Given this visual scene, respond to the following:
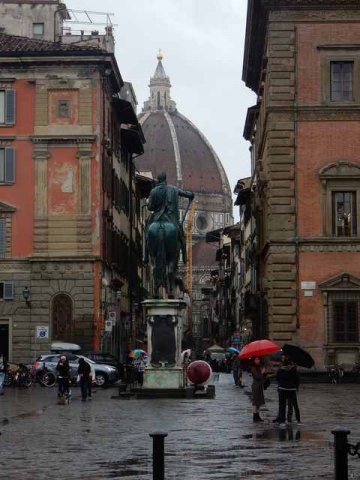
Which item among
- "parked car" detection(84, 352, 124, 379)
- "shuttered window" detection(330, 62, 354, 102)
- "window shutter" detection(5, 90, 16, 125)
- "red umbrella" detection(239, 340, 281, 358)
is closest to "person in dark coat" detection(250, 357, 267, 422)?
"red umbrella" detection(239, 340, 281, 358)

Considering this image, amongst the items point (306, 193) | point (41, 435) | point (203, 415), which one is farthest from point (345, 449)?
point (306, 193)

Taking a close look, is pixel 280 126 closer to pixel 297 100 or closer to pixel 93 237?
pixel 297 100

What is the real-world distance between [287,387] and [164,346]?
1365 cm

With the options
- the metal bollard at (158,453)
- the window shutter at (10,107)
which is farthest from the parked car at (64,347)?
the metal bollard at (158,453)

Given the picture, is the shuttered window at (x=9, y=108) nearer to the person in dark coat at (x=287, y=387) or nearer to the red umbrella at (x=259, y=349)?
the red umbrella at (x=259, y=349)

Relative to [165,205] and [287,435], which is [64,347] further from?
[287,435]

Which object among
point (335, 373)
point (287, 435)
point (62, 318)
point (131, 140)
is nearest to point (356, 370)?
point (335, 373)

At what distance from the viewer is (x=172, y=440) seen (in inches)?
947

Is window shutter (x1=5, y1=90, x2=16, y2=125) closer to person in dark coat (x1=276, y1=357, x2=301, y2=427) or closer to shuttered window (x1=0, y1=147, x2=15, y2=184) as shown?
shuttered window (x1=0, y1=147, x2=15, y2=184)

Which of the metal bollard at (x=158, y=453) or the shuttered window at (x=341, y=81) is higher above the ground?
the shuttered window at (x=341, y=81)

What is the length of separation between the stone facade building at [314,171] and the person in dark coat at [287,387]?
2639cm

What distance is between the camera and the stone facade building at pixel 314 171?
5562cm

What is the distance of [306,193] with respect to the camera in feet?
184

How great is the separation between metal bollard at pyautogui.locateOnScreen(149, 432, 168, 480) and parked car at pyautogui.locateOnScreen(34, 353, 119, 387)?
133 ft
